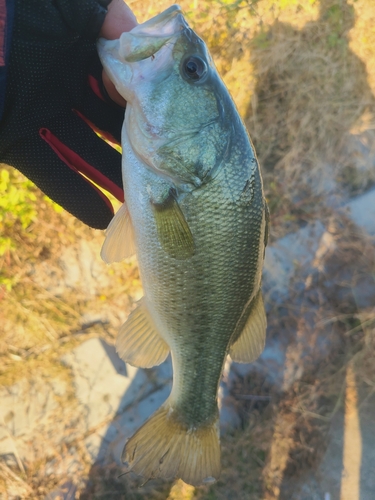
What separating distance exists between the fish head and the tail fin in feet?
3.56

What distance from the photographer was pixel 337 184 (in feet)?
11.6

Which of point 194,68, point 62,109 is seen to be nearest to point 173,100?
point 194,68

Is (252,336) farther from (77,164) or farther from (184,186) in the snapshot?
(77,164)

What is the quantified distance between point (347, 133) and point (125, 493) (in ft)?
12.1

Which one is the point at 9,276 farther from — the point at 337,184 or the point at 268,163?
the point at 337,184

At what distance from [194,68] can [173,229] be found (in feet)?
1.88

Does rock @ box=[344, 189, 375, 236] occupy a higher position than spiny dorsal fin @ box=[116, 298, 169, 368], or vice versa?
spiny dorsal fin @ box=[116, 298, 169, 368]

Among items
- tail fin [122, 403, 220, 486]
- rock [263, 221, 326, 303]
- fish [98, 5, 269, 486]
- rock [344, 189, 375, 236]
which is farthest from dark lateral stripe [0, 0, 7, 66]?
rock [344, 189, 375, 236]

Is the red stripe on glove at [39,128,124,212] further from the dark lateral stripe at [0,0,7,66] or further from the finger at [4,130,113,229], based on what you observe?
the dark lateral stripe at [0,0,7,66]

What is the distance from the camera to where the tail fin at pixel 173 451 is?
1.53m

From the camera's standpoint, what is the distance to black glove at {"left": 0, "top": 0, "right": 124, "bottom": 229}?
1400 millimetres

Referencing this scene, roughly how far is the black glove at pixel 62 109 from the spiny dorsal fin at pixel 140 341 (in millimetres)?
524

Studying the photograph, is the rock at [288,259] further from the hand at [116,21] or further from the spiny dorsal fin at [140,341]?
the hand at [116,21]

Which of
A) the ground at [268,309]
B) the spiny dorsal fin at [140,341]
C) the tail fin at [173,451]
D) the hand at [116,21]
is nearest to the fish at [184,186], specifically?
the spiny dorsal fin at [140,341]
